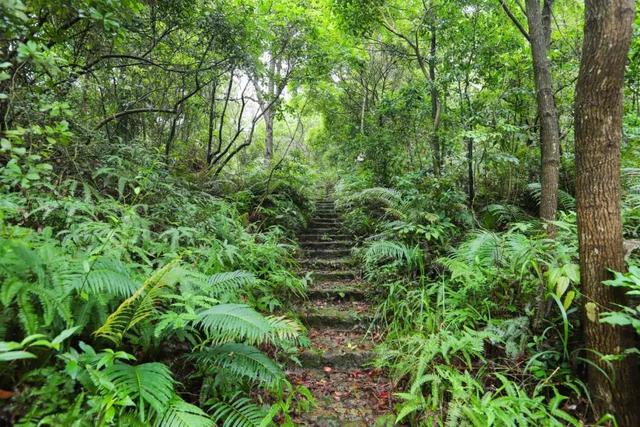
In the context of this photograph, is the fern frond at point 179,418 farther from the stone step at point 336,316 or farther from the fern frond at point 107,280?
the stone step at point 336,316

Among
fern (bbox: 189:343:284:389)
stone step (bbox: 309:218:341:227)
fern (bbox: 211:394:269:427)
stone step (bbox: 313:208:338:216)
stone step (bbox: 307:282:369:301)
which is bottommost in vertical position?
fern (bbox: 211:394:269:427)

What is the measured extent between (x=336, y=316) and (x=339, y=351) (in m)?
0.65

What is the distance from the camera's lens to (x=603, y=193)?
207 centimetres

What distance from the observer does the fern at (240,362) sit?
2098 millimetres

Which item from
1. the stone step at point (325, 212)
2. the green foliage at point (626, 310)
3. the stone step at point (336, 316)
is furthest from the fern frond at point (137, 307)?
the stone step at point (325, 212)

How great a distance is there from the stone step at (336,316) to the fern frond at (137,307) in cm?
216

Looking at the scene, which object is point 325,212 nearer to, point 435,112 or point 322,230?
point 322,230

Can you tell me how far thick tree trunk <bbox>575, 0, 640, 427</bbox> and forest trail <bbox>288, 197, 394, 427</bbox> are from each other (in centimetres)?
147

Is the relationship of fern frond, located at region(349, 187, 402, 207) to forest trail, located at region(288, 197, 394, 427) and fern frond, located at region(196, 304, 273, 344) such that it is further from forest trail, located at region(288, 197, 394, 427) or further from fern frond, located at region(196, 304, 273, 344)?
fern frond, located at region(196, 304, 273, 344)

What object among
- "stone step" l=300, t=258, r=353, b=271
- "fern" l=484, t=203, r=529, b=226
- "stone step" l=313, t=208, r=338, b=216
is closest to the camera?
"fern" l=484, t=203, r=529, b=226

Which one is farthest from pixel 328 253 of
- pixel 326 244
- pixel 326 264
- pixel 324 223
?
pixel 324 223

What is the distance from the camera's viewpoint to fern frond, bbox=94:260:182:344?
1.80 m

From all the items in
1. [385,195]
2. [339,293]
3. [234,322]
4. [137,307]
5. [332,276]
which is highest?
[385,195]

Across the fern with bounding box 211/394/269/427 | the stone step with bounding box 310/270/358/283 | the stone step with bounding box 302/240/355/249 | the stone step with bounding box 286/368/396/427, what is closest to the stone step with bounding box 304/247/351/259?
the stone step with bounding box 302/240/355/249
